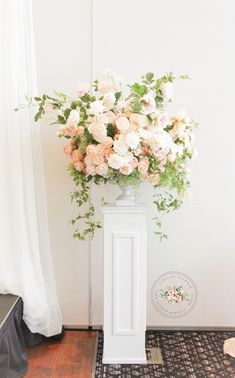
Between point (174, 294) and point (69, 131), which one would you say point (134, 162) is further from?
point (174, 294)

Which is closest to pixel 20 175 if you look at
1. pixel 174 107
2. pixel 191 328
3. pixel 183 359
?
pixel 174 107

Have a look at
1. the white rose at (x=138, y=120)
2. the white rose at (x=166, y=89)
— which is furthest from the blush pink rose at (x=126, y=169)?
the white rose at (x=166, y=89)

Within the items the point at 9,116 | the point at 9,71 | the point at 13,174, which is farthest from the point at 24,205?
the point at 9,71

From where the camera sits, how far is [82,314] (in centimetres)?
246

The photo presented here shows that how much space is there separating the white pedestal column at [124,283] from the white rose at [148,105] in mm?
557

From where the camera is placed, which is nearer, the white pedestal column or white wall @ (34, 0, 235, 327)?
the white pedestal column

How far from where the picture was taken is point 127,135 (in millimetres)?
1695

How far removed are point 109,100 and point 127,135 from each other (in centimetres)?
22

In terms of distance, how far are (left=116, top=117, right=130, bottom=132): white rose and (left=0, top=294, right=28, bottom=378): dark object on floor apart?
116 cm

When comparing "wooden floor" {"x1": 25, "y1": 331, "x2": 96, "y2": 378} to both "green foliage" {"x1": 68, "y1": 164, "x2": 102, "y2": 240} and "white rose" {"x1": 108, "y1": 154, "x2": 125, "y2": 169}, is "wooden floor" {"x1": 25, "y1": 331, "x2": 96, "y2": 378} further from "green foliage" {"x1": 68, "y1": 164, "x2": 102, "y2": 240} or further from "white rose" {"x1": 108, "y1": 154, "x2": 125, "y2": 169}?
"white rose" {"x1": 108, "y1": 154, "x2": 125, "y2": 169}

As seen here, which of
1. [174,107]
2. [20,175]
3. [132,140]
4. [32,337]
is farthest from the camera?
[174,107]

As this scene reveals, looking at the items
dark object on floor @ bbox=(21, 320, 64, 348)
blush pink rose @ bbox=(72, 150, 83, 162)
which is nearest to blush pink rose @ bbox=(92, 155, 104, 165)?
blush pink rose @ bbox=(72, 150, 83, 162)

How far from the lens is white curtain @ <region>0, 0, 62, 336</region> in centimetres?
198

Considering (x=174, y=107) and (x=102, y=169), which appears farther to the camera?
(x=174, y=107)
